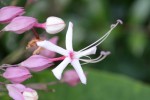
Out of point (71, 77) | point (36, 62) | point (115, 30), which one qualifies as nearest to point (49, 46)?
point (36, 62)

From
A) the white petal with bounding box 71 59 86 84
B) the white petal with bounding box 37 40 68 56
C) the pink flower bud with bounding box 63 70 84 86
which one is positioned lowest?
the pink flower bud with bounding box 63 70 84 86

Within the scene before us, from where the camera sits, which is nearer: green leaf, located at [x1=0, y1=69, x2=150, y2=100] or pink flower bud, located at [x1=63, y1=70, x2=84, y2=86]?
pink flower bud, located at [x1=63, y1=70, x2=84, y2=86]

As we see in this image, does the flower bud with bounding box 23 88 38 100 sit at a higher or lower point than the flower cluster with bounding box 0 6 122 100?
lower

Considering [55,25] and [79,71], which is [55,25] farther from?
[79,71]

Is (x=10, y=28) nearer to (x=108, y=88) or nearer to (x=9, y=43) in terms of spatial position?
(x=9, y=43)

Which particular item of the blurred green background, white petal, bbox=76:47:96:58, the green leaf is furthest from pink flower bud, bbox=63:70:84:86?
the blurred green background

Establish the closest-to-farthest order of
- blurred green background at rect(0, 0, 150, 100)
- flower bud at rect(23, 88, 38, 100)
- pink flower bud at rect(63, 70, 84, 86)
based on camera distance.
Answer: flower bud at rect(23, 88, 38, 100)
pink flower bud at rect(63, 70, 84, 86)
blurred green background at rect(0, 0, 150, 100)

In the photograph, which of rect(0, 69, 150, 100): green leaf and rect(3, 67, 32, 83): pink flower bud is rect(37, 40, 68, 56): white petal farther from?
rect(0, 69, 150, 100): green leaf
